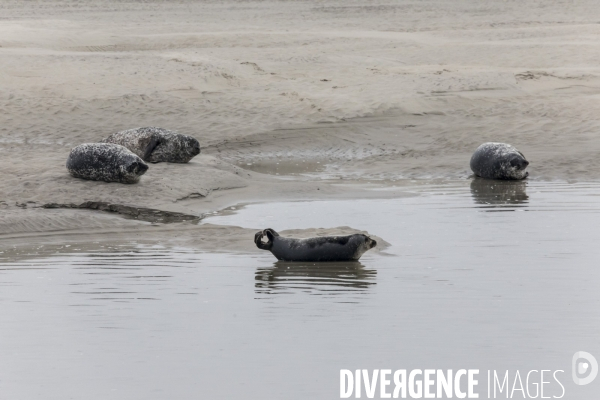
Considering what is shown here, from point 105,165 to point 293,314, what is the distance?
5.46 metres

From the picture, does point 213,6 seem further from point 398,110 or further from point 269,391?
point 269,391

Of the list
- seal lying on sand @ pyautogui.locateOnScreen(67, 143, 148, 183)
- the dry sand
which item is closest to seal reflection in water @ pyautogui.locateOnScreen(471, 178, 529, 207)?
the dry sand

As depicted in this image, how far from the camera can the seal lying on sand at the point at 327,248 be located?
27.8 feet

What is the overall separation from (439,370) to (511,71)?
15652 millimetres

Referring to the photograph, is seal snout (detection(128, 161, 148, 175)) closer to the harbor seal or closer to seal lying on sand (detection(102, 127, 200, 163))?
seal lying on sand (detection(102, 127, 200, 163))

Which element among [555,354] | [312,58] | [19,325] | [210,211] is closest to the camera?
[555,354]

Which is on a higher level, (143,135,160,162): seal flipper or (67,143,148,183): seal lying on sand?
(143,135,160,162): seal flipper

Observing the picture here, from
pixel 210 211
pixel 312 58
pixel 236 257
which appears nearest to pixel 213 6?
pixel 312 58

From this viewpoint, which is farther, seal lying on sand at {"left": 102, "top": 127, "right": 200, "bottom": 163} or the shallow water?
seal lying on sand at {"left": 102, "top": 127, "right": 200, "bottom": 163}

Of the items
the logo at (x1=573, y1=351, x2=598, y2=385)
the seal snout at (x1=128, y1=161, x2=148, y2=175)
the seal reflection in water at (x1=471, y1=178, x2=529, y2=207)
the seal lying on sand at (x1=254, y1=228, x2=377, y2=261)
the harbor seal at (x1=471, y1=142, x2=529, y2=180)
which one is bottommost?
the logo at (x1=573, y1=351, x2=598, y2=385)

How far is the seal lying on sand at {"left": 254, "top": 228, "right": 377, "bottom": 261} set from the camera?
848 centimetres

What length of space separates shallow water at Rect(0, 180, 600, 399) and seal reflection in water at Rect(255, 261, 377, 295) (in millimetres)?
18

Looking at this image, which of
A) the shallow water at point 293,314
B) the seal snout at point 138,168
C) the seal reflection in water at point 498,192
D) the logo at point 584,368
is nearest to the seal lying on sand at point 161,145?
the seal snout at point 138,168

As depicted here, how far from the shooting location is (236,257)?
888 centimetres
